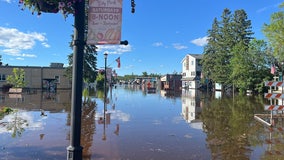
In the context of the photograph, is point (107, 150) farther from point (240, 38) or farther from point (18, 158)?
point (240, 38)

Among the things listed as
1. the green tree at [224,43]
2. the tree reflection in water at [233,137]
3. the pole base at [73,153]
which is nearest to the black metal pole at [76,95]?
the pole base at [73,153]

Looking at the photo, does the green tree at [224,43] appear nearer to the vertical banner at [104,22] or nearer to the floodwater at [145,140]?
the floodwater at [145,140]

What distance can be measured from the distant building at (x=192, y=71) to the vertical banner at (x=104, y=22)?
199ft

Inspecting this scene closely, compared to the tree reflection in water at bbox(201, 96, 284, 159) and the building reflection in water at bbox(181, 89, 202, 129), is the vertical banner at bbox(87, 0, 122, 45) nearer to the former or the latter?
the tree reflection in water at bbox(201, 96, 284, 159)

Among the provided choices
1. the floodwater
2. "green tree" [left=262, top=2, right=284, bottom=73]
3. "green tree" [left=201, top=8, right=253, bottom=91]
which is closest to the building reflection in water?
the floodwater

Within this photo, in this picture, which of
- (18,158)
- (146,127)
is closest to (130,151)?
(18,158)

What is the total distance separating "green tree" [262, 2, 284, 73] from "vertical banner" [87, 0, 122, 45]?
119 ft

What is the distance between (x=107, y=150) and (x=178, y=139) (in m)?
2.64

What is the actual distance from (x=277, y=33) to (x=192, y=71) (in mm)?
31982

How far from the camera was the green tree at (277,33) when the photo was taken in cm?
3453

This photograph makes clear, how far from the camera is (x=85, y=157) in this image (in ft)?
20.6

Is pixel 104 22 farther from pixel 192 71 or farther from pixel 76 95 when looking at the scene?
pixel 192 71

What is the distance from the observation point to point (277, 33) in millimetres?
35094

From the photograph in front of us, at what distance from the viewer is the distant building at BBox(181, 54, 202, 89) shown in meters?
63.3
